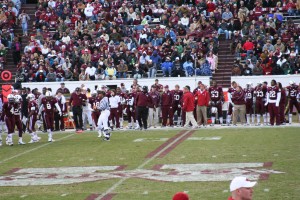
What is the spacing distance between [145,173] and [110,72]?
17991mm

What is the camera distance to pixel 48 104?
2766 cm

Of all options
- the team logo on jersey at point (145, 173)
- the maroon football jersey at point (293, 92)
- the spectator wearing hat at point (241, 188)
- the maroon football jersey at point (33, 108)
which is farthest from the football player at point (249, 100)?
the spectator wearing hat at point (241, 188)

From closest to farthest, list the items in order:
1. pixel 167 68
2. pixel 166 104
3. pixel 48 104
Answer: pixel 48 104
pixel 166 104
pixel 167 68

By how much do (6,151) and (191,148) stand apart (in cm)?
549

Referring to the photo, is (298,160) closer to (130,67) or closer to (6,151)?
(6,151)

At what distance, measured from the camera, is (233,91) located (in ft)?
101

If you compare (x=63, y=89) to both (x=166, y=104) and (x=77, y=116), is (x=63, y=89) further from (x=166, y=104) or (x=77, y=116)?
(x=166, y=104)

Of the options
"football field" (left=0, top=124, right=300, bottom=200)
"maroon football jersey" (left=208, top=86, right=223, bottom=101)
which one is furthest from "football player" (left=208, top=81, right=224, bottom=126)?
"football field" (left=0, top=124, right=300, bottom=200)

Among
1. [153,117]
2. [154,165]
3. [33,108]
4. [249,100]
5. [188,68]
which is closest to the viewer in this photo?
[154,165]

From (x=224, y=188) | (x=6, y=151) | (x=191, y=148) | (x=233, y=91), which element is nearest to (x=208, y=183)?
(x=224, y=188)

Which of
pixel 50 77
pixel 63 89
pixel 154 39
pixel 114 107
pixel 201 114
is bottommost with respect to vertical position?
pixel 201 114

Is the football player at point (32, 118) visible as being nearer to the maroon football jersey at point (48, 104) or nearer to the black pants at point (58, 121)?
the maroon football jersey at point (48, 104)

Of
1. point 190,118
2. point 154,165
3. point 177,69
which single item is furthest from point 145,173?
point 177,69

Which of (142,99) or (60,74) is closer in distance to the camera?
(142,99)
